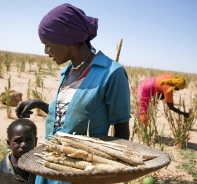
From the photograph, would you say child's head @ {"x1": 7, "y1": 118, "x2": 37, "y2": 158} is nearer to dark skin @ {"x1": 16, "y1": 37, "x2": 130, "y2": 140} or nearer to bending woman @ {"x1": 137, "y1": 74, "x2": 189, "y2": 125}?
dark skin @ {"x1": 16, "y1": 37, "x2": 130, "y2": 140}

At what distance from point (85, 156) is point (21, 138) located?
1215 mm

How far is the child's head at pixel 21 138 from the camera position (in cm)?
217

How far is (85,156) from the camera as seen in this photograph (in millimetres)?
1107

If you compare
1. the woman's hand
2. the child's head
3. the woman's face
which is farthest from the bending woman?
the woman's face

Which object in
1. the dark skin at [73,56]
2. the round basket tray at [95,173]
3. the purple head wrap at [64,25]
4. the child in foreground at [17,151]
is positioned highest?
the purple head wrap at [64,25]

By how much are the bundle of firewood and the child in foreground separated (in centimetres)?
101

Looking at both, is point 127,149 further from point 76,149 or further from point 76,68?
point 76,68

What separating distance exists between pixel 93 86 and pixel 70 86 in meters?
0.18

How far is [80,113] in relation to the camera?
56.9 inches

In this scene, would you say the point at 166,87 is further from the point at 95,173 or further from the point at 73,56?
the point at 95,173

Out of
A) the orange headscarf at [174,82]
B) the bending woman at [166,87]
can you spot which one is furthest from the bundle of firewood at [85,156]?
the orange headscarf at [174,82]

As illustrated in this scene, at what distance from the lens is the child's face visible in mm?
2168

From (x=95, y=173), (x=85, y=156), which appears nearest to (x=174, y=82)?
(x=85, y=156)

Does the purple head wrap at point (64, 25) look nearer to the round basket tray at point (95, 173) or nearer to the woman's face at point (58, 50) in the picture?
the woman's face at point (58, 50)
